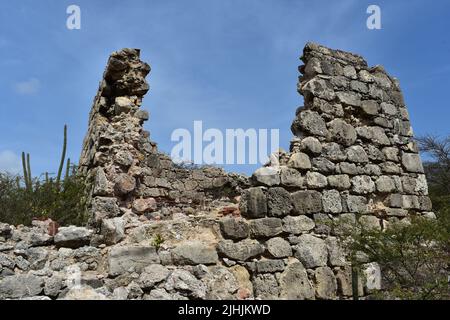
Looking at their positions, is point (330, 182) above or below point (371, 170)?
below

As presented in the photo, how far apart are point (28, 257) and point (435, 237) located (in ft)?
13.6

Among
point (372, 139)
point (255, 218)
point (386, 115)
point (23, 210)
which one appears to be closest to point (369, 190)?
point (372, 139)

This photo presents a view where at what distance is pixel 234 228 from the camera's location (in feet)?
15.0

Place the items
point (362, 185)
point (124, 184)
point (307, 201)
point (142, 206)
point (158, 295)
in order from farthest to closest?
point (142, 206) < point (124, 184) < point (362, 185) < point (307, 201) < point (158, 295)

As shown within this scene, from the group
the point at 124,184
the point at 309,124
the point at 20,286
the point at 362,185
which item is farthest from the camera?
the point at 124,184

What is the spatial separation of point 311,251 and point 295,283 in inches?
16.1

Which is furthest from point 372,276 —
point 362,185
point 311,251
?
point 362,185

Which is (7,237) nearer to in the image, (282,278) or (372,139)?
(282,278)

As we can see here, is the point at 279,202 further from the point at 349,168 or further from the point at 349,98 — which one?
the point at 349,98

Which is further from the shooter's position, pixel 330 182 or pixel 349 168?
pixel 349 168

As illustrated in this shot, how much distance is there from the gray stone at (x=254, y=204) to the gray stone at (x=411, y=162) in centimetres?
228

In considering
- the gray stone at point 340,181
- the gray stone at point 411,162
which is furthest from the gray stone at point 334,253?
the gray stone at point 411,162

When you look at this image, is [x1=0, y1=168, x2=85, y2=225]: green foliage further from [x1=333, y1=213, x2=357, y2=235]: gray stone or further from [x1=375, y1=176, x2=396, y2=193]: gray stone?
[x1=375, y1=176, x2=396, y2=193]: gray stone

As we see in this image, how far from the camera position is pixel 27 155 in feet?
29.0
